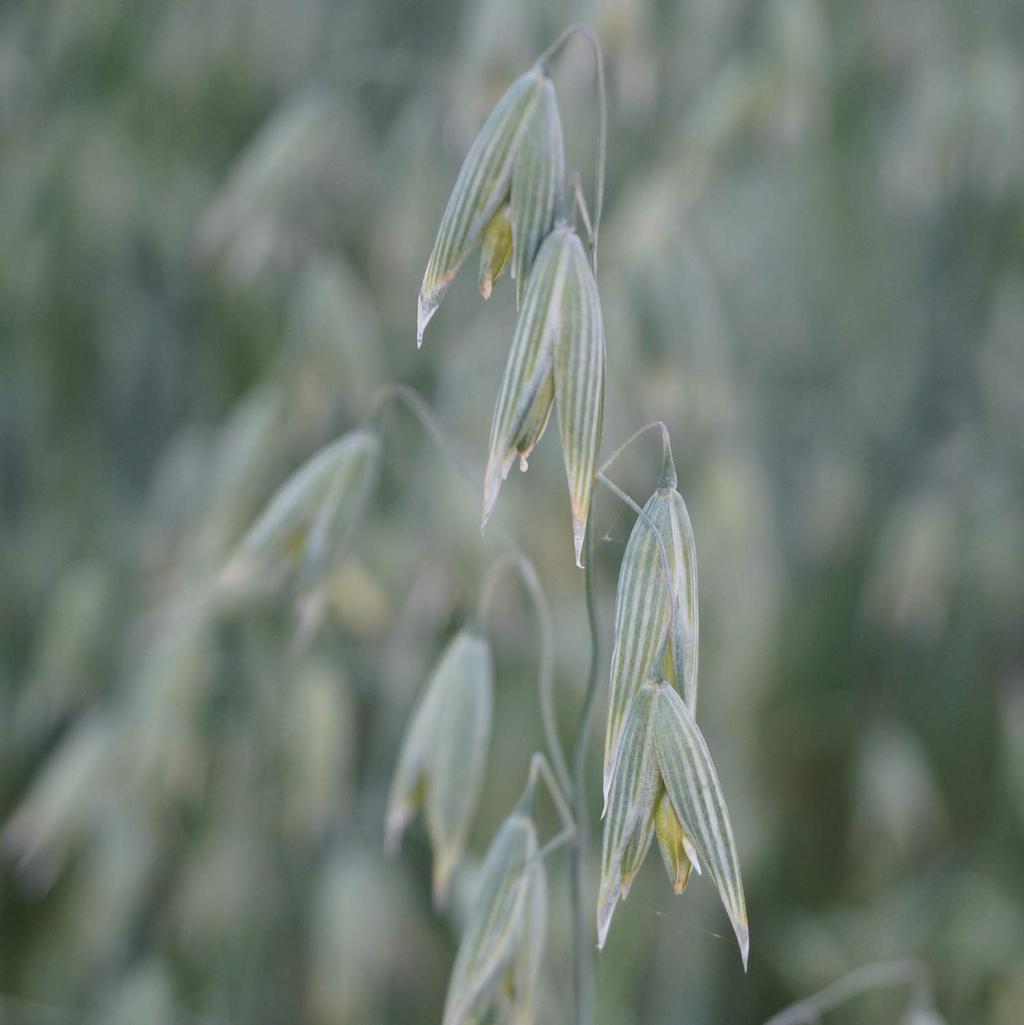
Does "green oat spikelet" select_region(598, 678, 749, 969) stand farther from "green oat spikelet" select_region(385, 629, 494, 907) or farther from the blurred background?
the blurred background

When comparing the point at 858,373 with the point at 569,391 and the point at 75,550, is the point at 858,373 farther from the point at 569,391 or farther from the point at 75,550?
the point at 569,391

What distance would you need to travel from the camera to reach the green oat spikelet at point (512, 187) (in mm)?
415

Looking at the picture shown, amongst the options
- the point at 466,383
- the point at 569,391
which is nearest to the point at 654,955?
the point at 466,383

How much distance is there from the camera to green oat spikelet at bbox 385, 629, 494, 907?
0.58 m

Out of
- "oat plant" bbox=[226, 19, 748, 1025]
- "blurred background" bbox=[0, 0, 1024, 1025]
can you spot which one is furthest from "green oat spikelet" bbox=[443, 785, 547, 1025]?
"blurred background" bbox=[0, 0, 1024, 1025]

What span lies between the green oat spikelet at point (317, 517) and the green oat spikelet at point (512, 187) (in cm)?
19

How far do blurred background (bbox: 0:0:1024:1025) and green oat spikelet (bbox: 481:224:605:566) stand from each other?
0.47 meters

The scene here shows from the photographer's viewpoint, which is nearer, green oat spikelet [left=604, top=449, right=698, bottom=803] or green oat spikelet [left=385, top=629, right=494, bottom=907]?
green oat spikelet [left=604, top=449, right=698, bottom=803]

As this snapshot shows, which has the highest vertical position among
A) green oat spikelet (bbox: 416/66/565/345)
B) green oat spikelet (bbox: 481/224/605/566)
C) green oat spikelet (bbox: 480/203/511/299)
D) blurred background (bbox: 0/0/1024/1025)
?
green oat spikelet (bbox: 416/66/565/345)

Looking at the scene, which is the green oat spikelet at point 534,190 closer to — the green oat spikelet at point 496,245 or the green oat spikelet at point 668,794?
the green oat spikelet at point 496,245

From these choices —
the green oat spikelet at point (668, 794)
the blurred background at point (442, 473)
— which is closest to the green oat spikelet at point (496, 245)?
the green oat spikelet at point (668, 794)

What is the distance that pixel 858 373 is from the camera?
1598 mm

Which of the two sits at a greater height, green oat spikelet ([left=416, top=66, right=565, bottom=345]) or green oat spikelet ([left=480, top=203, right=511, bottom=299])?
green oat spikelet ([left=416, top=66, right=565, bottom=345])

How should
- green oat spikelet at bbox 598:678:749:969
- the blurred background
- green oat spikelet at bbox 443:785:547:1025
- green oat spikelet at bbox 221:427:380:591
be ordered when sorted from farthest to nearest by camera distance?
the blurred background, green oat spikelet at bbox 221:427:380:591, green oat spikelet at bbox 443:785:547:1025, green oat spikelet at bbox 598:678:749:969
